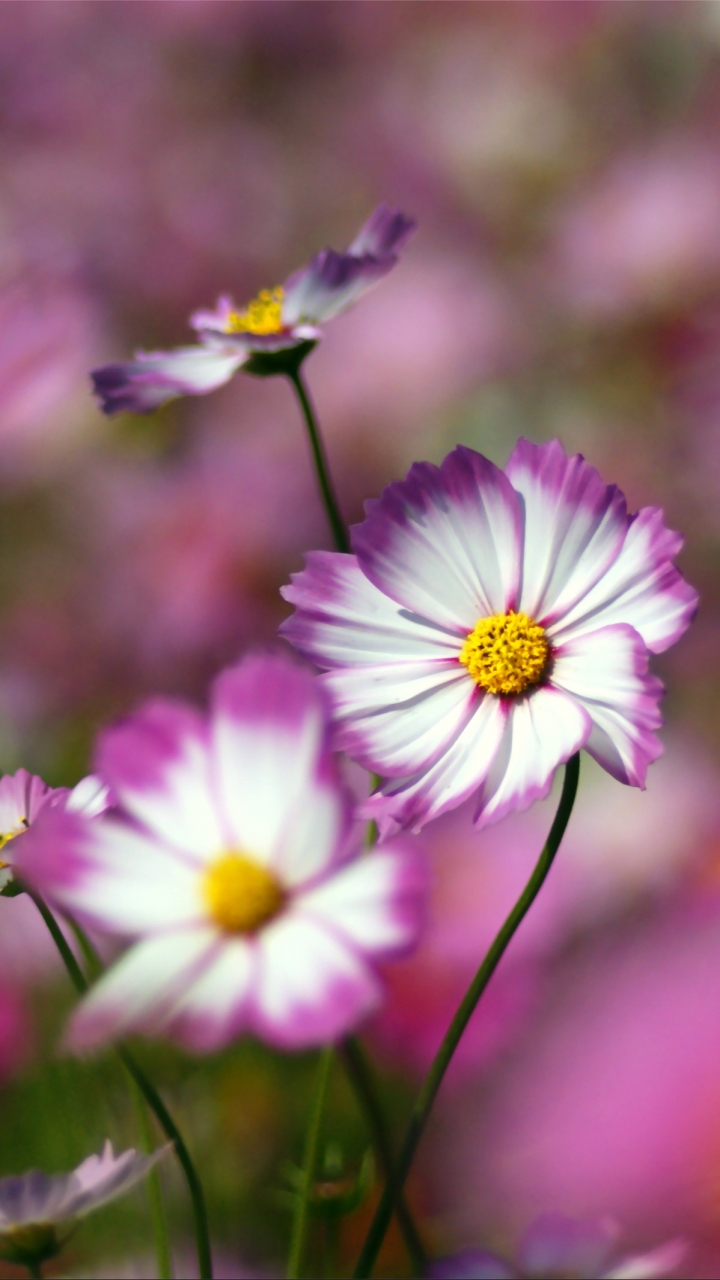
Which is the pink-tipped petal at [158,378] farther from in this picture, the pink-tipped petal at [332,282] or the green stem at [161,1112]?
the green stem at [161,1112]

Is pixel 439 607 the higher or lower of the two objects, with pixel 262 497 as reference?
lower

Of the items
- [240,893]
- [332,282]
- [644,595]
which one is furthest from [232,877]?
[332,282]

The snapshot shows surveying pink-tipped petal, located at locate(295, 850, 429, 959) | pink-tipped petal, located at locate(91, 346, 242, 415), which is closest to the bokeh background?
pink-tipped petal, located at locate(295, 850, 429, 959)

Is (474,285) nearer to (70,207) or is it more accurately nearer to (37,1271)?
(70,207)

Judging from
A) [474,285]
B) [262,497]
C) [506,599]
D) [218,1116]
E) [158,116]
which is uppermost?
[158,116]

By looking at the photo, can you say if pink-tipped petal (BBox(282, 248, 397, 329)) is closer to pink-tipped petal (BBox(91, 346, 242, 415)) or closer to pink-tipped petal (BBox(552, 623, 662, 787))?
pink-tipped petal (BBox(91, 346, 242, 415))

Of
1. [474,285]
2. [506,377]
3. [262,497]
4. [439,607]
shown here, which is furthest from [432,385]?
[439,607]

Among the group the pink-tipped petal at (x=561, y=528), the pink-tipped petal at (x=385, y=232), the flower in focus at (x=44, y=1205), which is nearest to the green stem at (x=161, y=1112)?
the flower in focus at (x=44, y=1205)

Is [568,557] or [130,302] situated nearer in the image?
[568,557]
